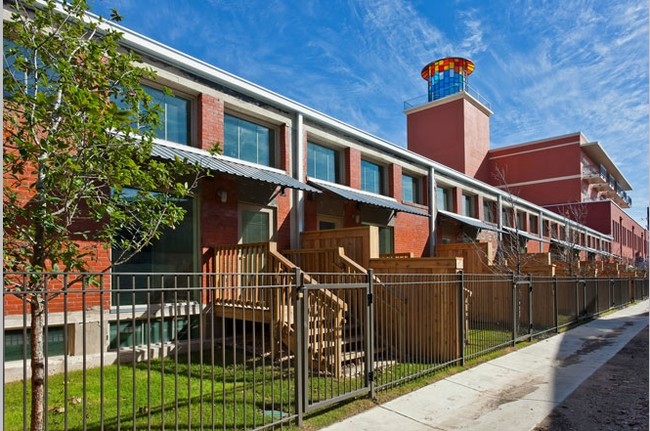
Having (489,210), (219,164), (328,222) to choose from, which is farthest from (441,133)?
(219,164)

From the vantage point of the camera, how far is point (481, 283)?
8.80m

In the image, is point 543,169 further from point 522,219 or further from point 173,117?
point 173,117

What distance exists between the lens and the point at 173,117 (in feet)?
28.4

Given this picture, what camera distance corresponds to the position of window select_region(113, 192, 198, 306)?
7.53m

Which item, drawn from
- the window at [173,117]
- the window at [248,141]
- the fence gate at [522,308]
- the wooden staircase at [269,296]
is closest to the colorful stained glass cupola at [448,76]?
the fence gate at [522,308]

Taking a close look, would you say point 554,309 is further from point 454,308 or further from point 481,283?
point 454,308

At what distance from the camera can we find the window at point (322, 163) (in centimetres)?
1184

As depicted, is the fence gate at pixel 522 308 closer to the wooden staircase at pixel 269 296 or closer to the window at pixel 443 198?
the wooden staircase at pixel 269 296

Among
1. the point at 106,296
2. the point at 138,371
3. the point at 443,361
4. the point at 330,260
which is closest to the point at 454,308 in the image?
the point at 443,361

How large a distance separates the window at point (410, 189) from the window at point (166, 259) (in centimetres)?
906

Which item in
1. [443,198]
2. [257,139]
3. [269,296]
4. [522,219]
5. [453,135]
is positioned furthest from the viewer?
[453,135]

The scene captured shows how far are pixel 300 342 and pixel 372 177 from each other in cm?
993

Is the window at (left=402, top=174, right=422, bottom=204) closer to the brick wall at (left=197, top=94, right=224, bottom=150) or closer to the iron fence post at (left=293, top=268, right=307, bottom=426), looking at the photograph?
the brick wall at (left=197, top=94, right=224, bottom=150)

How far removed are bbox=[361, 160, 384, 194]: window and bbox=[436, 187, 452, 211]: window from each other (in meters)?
4.19
